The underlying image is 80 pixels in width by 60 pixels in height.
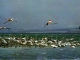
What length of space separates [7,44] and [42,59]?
8.65 m

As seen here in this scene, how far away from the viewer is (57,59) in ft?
59.1

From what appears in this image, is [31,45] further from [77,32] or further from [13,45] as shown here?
[77,32]

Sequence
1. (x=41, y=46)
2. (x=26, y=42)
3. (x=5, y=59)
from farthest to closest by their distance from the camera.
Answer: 1. (x=26, y=42)
2. (x=41, y=46)
3. (x=5, y=59)

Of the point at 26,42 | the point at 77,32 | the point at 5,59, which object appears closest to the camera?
the point at 5,59

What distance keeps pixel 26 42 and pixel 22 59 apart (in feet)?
31.1

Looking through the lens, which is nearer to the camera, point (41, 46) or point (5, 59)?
point (5, 59)

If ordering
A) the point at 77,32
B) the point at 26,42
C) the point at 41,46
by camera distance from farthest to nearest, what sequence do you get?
the point at 77,32 → the point at 26,42 → the point at 41,46

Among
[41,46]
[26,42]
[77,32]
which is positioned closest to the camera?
[41,46]

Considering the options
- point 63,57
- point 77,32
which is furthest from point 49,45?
point 77,32

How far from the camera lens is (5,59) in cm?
1794

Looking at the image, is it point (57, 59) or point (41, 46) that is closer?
point (57, 59)

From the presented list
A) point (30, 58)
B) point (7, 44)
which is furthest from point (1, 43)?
point (30, 58)

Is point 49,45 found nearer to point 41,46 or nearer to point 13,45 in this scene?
point 41,46

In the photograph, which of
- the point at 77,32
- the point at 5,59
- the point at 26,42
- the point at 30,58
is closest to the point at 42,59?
the point at 30,58
